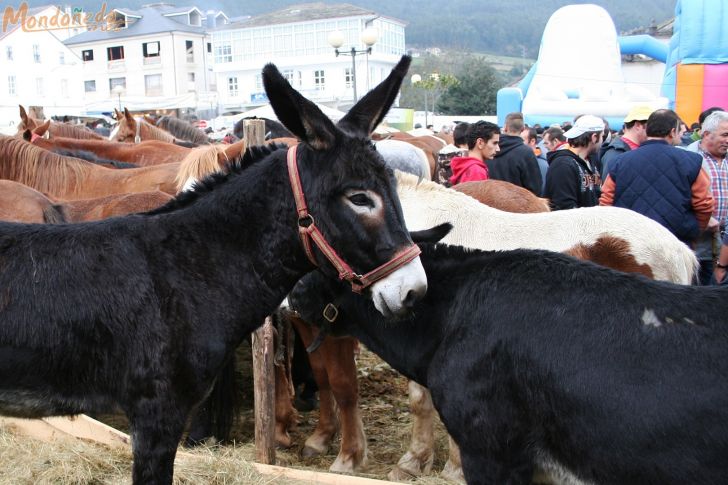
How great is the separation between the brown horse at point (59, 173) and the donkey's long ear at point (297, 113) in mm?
4766

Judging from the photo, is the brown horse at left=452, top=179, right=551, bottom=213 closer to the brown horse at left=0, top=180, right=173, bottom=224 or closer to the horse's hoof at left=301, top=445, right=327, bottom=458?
the horse's hoof at left=301, top=445, right=327, bottom=458

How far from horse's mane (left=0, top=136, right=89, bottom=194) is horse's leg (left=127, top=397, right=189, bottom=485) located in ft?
17.8

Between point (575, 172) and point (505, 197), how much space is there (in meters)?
1.50

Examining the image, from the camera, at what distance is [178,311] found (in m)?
2.77

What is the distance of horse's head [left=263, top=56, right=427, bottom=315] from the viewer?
8.91ft

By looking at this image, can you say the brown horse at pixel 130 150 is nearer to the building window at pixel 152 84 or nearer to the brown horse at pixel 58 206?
the brown horse at pixel 58 206

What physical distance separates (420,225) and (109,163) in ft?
17.1

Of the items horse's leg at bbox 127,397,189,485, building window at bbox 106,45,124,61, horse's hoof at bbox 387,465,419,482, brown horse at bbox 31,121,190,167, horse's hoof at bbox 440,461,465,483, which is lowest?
horse's hoof at bbox 387,465,419,482

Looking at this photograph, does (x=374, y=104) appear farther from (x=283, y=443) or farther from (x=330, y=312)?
(x=283, y=443)

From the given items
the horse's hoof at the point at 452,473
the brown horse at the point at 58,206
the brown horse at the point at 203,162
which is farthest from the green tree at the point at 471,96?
the horse's hoof at the point at 452,473

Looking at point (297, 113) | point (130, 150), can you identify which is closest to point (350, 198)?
point (297, 113)

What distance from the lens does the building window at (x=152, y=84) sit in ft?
269

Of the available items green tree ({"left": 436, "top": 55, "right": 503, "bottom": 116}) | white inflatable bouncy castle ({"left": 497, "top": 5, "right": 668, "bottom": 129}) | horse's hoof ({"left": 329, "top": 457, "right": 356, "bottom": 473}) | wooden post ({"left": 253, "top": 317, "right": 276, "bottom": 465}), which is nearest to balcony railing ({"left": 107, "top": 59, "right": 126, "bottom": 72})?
green tree ({"left": 436, "top": 55, "right": 503, "bottom": 116})

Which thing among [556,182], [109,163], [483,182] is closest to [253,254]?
[483,182]
